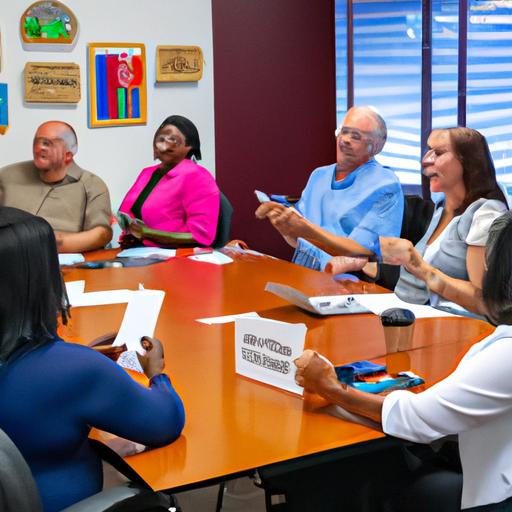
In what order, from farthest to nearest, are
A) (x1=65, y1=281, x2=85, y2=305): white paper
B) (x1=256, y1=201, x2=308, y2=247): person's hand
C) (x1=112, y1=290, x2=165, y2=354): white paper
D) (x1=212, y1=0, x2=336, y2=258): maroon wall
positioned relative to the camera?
(x1=212, y1=0, x2=336, y2=258): maroon wall
(x1=256, y1=201, x2=308, y2=247): person's hand
(x1=65, y1=281, x2=85, y2=305): white paper
(x1=112, y1=290, x2=165, y2=354): white paper

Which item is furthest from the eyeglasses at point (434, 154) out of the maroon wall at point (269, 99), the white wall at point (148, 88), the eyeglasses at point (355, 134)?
the maroon wall at point (269, 99)

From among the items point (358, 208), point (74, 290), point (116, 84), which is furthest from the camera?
point (116, 84)

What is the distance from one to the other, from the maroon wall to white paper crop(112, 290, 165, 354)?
3610 mm

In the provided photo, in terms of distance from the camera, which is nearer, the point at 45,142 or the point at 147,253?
the point at 147,253

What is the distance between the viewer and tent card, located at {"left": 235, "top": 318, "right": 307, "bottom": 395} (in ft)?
7.11

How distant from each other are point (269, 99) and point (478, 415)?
468 cm

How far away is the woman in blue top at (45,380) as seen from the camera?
1.71 meters

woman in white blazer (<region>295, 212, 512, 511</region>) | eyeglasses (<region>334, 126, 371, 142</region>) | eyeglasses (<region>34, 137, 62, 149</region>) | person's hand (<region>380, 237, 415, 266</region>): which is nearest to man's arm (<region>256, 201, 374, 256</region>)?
eyeglasses (<region>334, 126, 371, 142</region>)

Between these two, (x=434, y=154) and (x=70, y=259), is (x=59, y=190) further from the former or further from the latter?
(x=434, y=154)

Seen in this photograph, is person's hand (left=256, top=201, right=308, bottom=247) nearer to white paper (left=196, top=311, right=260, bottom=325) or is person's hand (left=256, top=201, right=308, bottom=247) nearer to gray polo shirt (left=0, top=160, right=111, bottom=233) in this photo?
white paper (left=196, top=311, right=260, bottom=325)

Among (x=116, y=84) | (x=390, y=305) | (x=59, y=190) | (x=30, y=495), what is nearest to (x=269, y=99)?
(x=116, y=84)

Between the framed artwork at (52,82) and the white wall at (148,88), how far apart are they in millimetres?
40

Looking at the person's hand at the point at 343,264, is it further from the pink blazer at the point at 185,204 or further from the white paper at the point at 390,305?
the pink blazer at the point at 185,204

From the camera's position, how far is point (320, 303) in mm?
3047
